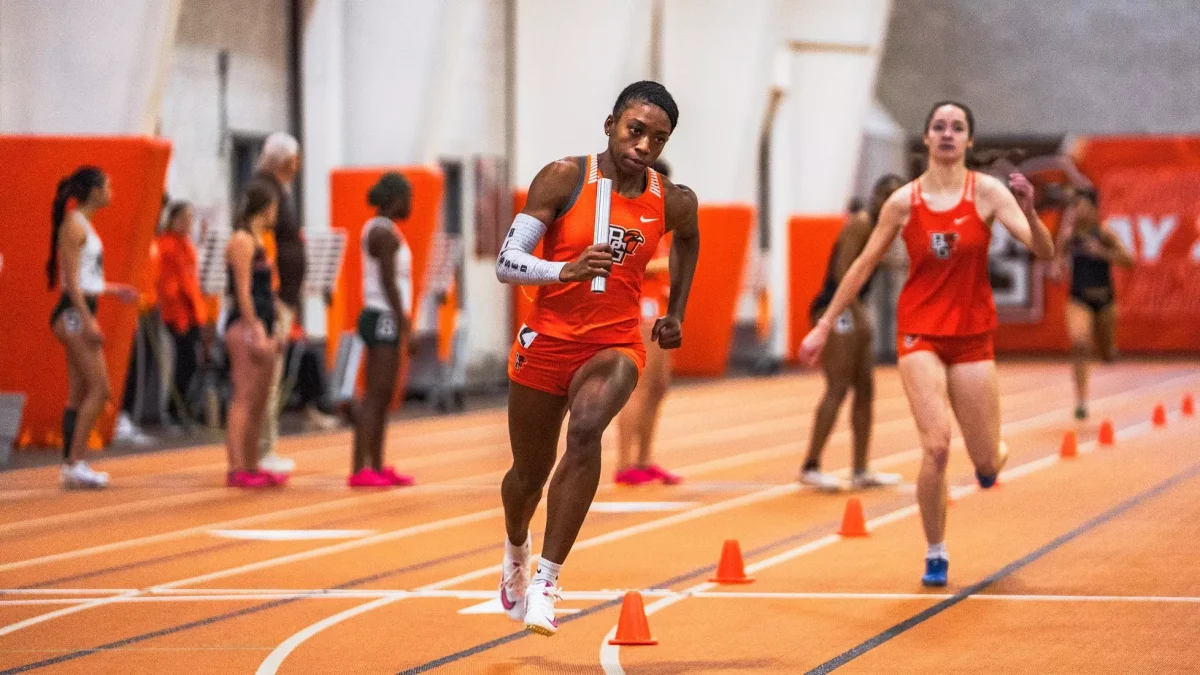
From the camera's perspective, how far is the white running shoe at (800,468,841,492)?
43.2 ft

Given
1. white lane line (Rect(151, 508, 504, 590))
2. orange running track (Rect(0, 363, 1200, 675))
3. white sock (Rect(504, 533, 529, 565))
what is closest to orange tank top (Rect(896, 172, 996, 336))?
orange running track (Rect(0, 363, 1200, 675))

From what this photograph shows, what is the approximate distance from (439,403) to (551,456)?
14.5 meters

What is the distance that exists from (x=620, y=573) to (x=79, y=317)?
5456mm

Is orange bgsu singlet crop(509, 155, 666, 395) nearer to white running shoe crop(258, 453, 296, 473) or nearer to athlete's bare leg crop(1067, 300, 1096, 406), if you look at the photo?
white running shoe crop(258, 453, 296, 473)

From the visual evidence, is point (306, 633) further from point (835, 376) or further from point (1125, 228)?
point (1125, 228)

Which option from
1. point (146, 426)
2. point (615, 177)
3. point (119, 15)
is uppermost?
point (119, 15)

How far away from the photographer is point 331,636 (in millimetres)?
7496

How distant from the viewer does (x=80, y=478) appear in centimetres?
1330

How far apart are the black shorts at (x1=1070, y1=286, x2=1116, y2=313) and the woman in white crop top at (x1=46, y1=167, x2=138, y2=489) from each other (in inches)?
401

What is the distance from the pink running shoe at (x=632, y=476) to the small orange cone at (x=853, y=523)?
3.33 metres

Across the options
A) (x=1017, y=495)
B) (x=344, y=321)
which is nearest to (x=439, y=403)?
(x=344, y=321)

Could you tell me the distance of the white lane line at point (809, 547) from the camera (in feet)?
23.0

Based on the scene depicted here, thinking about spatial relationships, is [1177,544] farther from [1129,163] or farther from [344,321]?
[1129,163]

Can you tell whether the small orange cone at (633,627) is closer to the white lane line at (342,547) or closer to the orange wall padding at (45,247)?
the white lane line at (342,547)
